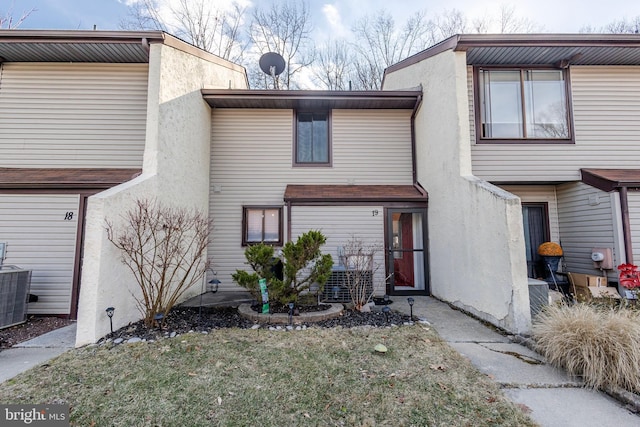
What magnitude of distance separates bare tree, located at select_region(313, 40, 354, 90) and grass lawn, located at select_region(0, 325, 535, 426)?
14.9 meters

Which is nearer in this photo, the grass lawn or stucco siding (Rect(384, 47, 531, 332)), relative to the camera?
the grass lawn

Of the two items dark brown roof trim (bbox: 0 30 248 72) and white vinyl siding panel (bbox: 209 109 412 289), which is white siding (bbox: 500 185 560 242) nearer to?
white vinyl siding panel (bbox: 209 109 412 289)

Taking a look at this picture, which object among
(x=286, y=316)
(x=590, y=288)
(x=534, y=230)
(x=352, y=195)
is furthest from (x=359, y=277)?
(x=534, y=230)

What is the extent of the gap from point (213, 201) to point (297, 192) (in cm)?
220

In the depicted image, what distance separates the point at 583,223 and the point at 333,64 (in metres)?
13.8

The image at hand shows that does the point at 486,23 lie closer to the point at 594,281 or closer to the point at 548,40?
the point at 548,40

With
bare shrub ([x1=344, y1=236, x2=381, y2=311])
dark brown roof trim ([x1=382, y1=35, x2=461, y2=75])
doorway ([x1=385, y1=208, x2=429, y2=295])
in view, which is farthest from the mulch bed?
dark brown roof trim ([x1=382, y1=35, x2=461, y2=75])

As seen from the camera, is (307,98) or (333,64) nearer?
(307,98)

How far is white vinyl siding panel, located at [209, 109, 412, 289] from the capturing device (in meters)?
7.33

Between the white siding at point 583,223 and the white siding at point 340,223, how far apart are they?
430 cm

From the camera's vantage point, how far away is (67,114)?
20.4 ft

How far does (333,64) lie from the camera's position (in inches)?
626

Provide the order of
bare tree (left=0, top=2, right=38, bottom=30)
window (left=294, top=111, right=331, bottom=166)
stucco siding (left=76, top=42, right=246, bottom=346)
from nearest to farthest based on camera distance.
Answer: stucco siding (left=76, top=42, right=246, bottom=346) < window (left=294, top=111, right=331, bottom=166) < bare tree (left=0, top=2, right=38, bottom=30)

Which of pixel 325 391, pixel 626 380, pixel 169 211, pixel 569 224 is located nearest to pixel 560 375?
pixel 626 380
